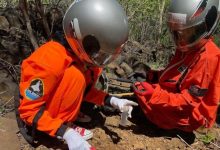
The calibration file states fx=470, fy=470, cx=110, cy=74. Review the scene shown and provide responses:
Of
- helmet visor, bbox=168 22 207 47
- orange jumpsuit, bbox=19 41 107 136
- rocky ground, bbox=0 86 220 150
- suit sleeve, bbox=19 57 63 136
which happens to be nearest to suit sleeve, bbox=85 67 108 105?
rocky ground, bbox=0 86 220 150

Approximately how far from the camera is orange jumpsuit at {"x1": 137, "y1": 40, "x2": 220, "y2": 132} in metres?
3.85

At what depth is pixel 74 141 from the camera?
3.43 metres

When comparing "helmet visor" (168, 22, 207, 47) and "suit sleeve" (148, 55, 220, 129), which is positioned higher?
"helmet visor" (168, 22, 207, 47)

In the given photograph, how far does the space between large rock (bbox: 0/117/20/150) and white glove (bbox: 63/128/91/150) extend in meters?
0.50

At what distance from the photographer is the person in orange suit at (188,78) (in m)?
3.82

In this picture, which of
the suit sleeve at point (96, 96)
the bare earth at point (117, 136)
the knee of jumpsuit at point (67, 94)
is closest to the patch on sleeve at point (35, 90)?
the knee of jumpsuit at point (67, 94)

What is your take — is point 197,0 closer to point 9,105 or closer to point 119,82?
point 119,82

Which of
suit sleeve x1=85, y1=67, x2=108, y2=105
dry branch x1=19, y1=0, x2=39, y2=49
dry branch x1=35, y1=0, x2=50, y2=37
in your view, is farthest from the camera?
dry branch x1=35, y1=0, x2=50, y2=37

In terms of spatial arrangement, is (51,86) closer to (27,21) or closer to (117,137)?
(117,137)

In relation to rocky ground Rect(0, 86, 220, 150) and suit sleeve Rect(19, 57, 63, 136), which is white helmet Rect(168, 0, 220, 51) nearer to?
rocky ground Rect(0, 86, 220, 150)

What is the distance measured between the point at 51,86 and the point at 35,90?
0.13 meters

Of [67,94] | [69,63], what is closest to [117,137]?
[67,94]

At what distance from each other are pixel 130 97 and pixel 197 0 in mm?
1225

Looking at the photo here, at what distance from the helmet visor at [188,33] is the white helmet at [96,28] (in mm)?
675
